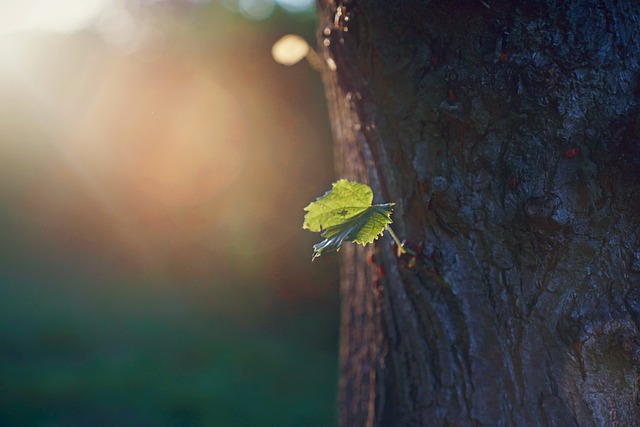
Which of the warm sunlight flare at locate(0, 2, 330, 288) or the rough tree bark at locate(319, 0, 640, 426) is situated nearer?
the rough tree bark at locate(319, 0, 640, 426)

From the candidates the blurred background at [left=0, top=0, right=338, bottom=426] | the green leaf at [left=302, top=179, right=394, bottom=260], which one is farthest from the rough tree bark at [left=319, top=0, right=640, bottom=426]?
the blurred background at [left=0, top=0, right=338, bottom=426]

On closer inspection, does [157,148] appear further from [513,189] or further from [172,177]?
[513,189]

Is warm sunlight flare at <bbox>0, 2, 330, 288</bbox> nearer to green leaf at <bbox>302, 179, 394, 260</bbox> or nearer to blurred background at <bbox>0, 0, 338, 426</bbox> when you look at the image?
blurred background at <bbox>0, 0, 338, 426</bbox>

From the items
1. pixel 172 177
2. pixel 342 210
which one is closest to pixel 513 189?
pixel 342 210

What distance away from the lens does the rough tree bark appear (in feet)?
4.91

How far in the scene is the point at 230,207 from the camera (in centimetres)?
714

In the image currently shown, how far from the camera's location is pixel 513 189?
1.53 m

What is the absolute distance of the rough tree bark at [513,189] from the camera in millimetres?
1497

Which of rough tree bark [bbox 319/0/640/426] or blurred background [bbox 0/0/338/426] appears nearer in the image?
rough tree bark [bbox 319/0/640/426]

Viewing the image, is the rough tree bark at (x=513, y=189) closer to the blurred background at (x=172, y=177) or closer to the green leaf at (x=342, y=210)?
the green leaf at (x=342, y=210)

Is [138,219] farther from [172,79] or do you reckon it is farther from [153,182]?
[172,79]

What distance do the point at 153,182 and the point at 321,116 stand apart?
2.04 m

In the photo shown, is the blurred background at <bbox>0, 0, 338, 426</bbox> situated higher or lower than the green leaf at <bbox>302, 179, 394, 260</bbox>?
higher

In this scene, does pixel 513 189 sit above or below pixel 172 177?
below
